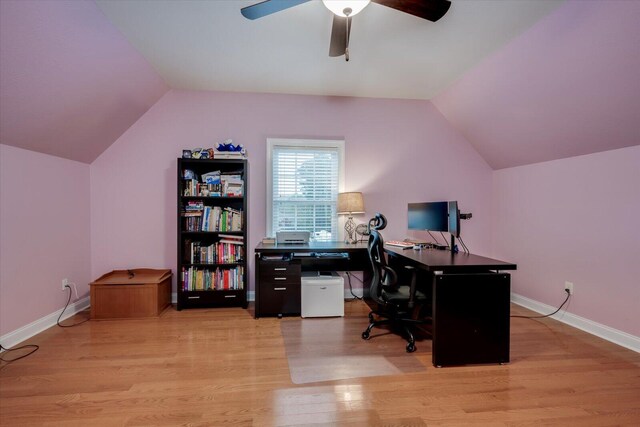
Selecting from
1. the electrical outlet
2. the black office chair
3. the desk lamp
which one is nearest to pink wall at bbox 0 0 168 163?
the desk lamp

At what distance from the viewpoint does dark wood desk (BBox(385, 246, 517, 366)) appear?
2.08 m

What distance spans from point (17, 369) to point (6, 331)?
1.71ft

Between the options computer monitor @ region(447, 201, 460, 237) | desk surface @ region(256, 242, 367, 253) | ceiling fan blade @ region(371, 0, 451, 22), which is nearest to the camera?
ceiling fan blade @ region(371, 0, 451, 22)

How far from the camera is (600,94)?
2227 mm

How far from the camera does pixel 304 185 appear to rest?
3.69m

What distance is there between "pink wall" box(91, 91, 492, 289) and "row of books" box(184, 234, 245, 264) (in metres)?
0.29

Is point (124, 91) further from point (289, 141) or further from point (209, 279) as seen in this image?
point (209, 279)

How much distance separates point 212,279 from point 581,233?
12.7 feet

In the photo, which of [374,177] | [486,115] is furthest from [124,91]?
[486,115]

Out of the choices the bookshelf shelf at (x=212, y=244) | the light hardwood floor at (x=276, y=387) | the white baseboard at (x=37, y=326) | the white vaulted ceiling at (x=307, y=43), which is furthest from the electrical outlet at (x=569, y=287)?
the white baseboard at (x=37, y=326)

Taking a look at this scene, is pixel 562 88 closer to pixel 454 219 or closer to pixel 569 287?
pixel 454 219

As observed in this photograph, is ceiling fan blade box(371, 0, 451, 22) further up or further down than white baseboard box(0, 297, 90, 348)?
further up

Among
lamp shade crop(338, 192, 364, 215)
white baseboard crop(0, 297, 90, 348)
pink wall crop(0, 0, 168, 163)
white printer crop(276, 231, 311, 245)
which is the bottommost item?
white baseboard crop(0, 297, 90, 348)

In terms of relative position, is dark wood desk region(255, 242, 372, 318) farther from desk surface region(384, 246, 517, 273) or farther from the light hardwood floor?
desk surface region(384, 246, 517, 273)
